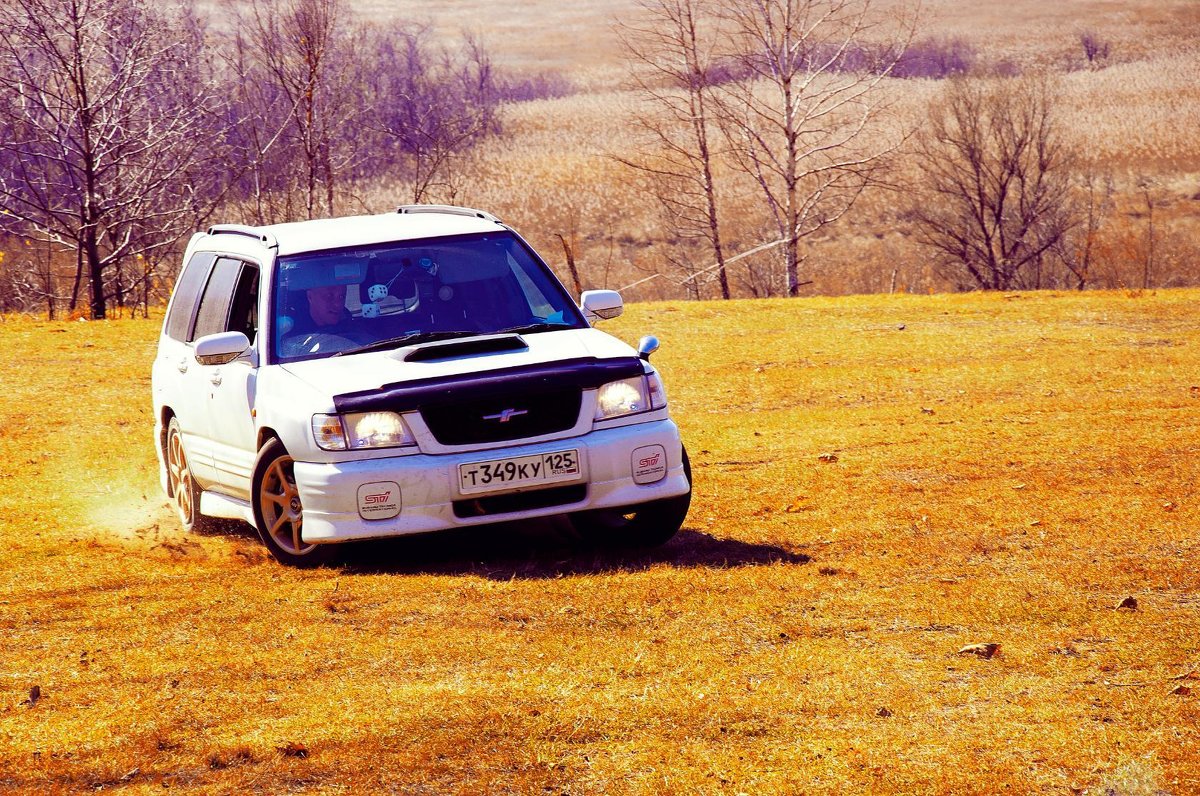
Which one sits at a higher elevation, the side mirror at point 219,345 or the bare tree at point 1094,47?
the bare tree at point 1094,47

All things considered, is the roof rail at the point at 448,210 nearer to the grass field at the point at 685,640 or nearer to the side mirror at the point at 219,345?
the side mirror at the point at 219,345

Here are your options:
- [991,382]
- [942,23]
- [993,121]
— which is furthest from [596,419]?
[942,23]

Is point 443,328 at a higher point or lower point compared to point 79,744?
higher

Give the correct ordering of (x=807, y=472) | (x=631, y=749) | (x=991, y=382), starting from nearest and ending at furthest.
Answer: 1. (x=631, y=749)
2. (x=807, y=472)
3. (x=991, y=382)

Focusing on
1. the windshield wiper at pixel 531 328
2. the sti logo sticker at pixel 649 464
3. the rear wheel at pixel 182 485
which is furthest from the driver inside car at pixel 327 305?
the sti logo sticker at pixel 649 464

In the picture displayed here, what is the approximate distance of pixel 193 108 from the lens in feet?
95.9

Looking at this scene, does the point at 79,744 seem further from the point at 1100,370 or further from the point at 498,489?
the point at 1100,370

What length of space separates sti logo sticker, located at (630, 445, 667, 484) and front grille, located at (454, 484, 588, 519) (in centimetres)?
29

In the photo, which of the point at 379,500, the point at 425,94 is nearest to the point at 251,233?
the point at 379,500

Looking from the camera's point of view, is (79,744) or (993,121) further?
(993,121)

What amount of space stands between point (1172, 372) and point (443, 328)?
10.4 m

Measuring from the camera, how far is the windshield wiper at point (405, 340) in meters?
7.58

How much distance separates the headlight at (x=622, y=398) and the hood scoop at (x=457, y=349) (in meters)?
0.50

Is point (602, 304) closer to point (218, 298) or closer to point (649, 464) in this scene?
point (649, 464)
